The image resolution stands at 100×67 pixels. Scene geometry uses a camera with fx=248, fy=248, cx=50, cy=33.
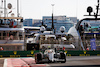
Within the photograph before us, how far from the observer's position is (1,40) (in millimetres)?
31297

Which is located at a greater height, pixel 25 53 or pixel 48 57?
pixel 48 57

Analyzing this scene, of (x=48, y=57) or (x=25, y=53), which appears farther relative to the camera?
(x=25, y=53)

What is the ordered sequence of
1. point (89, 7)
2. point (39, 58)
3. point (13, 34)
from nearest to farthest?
point (39, 58)
point (89, 7)
point (13, 34)

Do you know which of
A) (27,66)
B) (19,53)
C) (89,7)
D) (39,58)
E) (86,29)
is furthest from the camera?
(86,29)

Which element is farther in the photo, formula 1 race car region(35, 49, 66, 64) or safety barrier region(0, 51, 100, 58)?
safety barrier region(0, 51, 100, 58)

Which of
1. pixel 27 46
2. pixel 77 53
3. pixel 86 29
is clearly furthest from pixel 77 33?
pixel 27 46

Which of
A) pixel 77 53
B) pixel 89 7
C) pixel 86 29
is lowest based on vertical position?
pixel 77 53

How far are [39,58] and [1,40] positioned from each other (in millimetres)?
14733

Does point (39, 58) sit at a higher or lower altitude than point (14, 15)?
lower

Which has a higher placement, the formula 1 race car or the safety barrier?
the formula 1 race car

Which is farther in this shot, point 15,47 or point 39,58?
point 15,47

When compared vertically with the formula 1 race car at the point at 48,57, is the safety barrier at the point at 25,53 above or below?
below

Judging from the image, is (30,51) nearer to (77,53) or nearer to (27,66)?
(77,53)

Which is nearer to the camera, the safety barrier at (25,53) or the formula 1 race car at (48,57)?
the formula 1 race car at (48,57)
